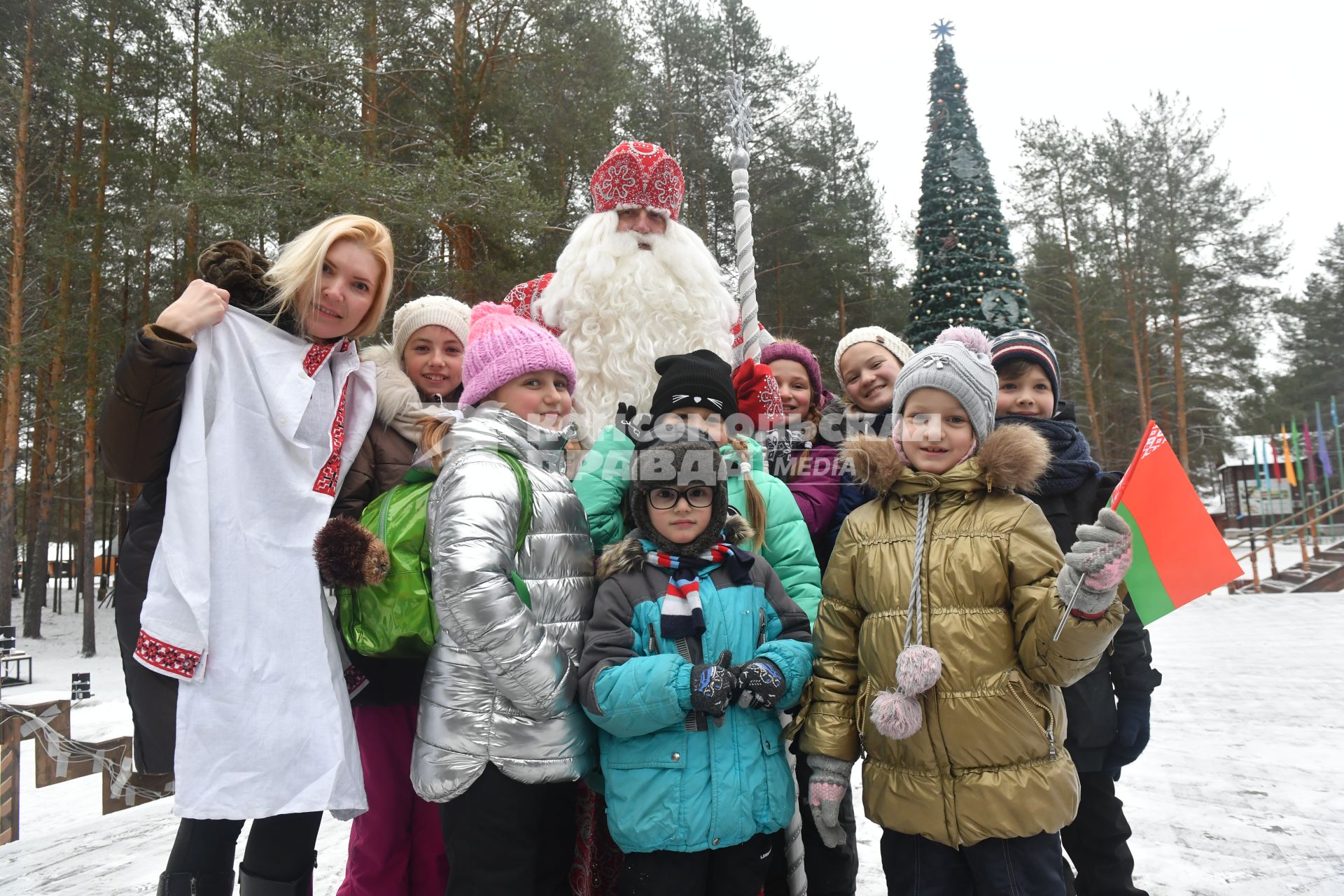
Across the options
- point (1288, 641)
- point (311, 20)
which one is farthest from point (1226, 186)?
Answer: point (311, 20)

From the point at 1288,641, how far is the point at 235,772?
11.7 m

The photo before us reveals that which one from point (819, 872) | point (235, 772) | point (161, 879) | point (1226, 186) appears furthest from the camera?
A: point (1226, 186)

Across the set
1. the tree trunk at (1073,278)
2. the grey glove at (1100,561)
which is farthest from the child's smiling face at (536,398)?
the tree trunk at (1073,278)

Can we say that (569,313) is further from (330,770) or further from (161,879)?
(161,879)

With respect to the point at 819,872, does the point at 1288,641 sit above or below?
below

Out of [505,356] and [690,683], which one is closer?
[690,683]

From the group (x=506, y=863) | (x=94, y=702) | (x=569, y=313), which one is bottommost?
(x=94, y=702)

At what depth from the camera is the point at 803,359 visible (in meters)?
3.40

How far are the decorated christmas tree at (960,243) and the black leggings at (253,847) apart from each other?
903cm

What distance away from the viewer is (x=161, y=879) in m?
1.93

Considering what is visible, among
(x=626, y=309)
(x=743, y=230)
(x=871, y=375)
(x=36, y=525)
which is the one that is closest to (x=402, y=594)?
(x=626, y=309)

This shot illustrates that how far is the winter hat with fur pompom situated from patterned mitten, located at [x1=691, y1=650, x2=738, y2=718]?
0.95 m

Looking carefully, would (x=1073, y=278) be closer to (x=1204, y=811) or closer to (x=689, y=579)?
(x=1204, y=811)

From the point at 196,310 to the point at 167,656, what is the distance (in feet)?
2.73
